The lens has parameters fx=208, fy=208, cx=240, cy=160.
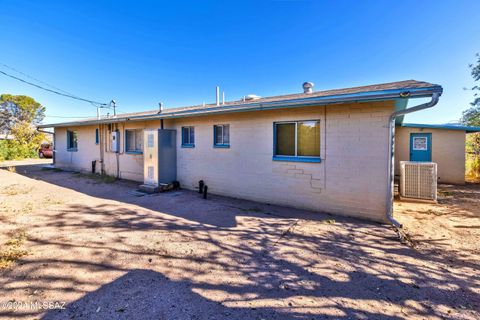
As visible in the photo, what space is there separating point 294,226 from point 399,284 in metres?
2.13

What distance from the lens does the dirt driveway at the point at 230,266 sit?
2.17 m

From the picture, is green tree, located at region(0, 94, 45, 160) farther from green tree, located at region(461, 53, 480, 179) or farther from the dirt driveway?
green tree, located at region(461, 53, 480, 179)

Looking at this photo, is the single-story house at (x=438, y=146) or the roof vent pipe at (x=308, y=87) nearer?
the roof vent pipe at (x=308, y=87)

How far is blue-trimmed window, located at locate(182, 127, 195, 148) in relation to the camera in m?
8.20

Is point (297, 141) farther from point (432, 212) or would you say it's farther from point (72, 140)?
point (72, 140)

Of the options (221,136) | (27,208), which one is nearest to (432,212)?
(221,136)

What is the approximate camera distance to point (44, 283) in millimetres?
2512

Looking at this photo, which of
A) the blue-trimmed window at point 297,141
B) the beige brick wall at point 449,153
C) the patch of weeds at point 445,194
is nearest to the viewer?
the blue-trimmed window at point 297,141

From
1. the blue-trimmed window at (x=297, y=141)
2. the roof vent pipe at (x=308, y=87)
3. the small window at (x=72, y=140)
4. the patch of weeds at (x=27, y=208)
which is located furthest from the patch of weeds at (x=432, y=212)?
the small window at (x=72, y=140)

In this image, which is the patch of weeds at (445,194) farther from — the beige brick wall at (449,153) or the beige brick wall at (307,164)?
the beige brick wall at (307,164)

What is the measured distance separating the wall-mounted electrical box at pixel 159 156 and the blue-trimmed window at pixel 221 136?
2041 mm

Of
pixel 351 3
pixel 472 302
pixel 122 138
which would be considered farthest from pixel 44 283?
pixel 351 3

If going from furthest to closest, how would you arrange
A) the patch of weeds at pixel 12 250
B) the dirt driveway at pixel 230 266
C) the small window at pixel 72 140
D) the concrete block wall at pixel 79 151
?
1. the small window at pixel 72 140
2. the concrete block wall at pixel 79 151
3. the patch of weeds at pixel 12 250
4. the dirt driveway at pixel 230 266

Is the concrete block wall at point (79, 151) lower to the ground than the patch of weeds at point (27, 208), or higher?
higher
